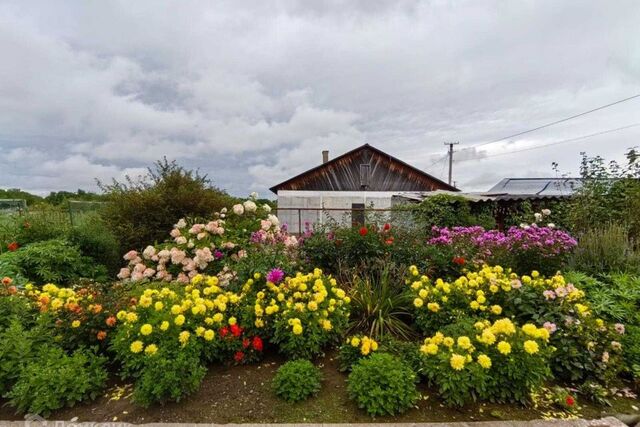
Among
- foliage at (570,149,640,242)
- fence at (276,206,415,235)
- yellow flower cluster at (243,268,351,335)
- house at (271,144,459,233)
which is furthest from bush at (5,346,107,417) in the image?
house at (271,144,459,233)

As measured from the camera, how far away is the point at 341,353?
7.80 ft

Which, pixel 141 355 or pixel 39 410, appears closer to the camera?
pixel 39 410

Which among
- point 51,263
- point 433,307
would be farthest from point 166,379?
point 51,263

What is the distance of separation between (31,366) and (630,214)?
24.0 ft

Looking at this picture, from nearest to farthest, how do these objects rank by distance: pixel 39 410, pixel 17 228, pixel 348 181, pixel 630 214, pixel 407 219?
pixel 39 410 → pixel 630 214 → pixel 17 228 → pixel 407 219 → pixel 348 181

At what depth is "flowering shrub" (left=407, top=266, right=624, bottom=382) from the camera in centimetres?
223

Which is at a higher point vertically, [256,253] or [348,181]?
[348,181]

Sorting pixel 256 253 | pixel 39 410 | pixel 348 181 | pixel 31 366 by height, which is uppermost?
pixel 348 181

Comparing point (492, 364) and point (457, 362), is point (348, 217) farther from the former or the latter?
point (457, 362)

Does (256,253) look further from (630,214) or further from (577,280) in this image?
(630,214)

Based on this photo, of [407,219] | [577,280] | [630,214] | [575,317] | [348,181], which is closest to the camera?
[575,317]

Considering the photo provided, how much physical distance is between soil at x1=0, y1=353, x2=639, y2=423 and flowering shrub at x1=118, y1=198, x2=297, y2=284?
1.66 m

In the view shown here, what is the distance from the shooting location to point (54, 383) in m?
1.91

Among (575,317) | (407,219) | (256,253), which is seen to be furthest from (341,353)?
(407,219)
